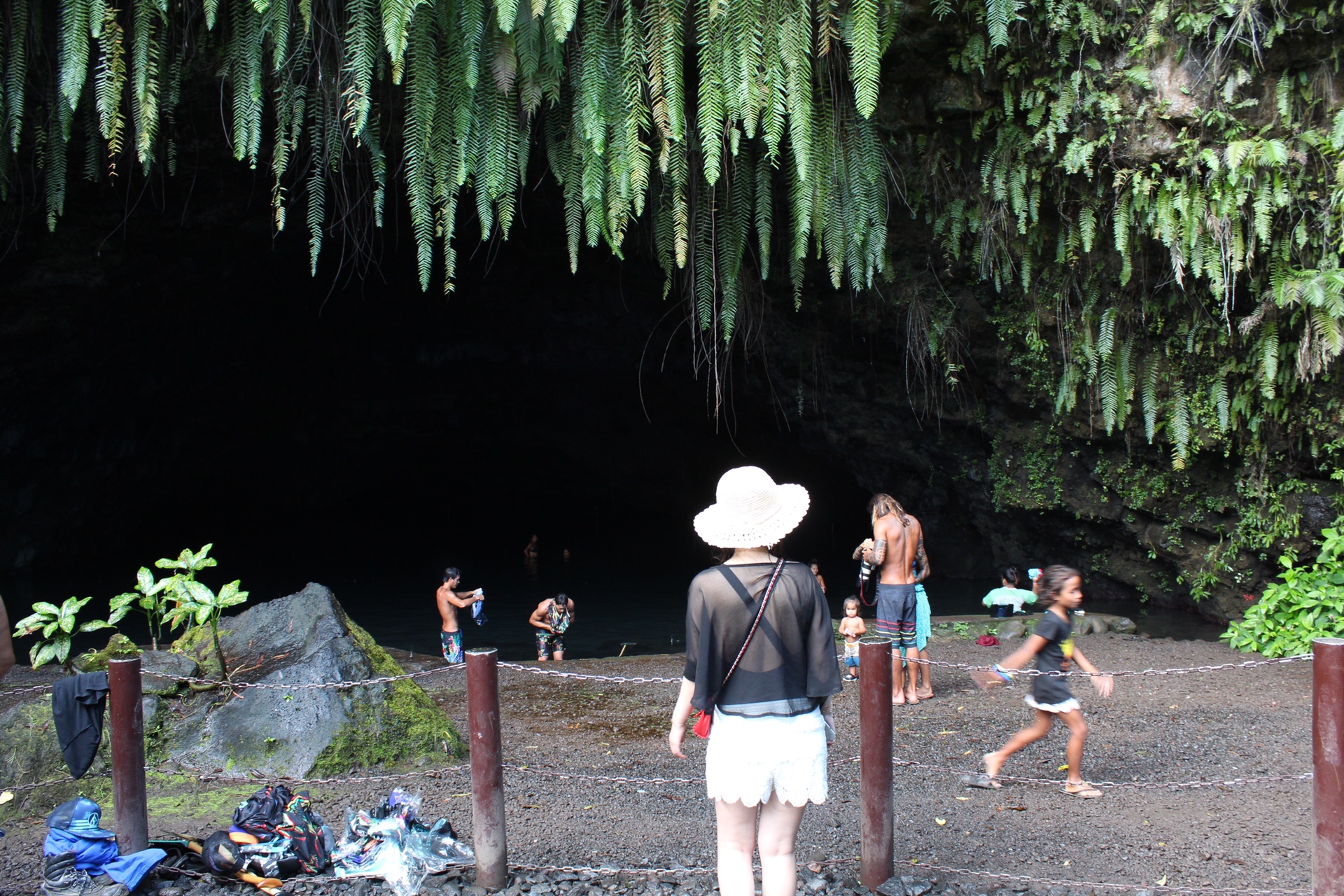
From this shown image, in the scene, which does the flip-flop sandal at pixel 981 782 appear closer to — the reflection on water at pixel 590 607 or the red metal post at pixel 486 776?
the red metal post at pixel 486 776

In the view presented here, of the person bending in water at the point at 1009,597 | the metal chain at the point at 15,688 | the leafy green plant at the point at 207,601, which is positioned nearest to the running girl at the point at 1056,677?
the leafy green plant at the point at 207,601

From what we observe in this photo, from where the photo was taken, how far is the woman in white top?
2.93 m

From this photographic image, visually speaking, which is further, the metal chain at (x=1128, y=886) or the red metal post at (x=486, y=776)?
the red metal post at (x=486, y=776)

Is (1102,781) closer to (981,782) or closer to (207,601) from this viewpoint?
(981,782)

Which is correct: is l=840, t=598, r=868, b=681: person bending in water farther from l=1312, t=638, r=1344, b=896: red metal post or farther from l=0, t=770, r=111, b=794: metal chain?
l=0, t=770, r=111, b=794: metal chain

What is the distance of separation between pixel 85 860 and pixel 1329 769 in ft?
14.9

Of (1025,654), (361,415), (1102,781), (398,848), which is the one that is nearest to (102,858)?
(398,848)

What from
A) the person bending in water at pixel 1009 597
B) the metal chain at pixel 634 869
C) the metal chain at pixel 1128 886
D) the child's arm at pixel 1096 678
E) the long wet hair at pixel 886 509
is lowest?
the person bending in water at pixel 1009 597

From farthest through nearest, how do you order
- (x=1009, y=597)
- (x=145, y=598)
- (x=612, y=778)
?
(x=1009, y=597)
(x=145, y=598)
(x=612, y=778)

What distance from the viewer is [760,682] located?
2.94 meters

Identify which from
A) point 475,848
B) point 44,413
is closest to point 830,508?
point 44,413

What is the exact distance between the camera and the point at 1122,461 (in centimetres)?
991

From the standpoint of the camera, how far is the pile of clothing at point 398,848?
375 cm

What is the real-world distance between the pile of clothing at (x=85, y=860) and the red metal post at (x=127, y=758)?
19cm
